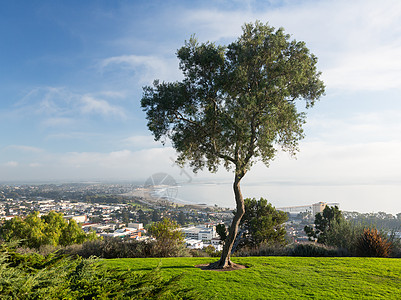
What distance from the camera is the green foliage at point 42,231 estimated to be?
2016 centimetres

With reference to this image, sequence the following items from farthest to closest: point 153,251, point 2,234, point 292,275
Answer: point 2,234, point 153,251, point 292,275

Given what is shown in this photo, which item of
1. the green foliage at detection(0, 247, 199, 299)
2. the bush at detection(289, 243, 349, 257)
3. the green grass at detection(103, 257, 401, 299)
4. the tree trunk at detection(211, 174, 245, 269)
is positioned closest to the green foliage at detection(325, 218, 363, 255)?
the bush at detection(289, 243, 349, 257)

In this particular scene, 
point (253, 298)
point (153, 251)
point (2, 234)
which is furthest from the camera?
point (2, 234)

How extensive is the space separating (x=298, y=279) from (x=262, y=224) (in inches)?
532

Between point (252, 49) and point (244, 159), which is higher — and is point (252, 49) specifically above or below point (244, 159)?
above

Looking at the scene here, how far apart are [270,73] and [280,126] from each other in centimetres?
209

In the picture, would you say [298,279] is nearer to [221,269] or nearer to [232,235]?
[221,269]

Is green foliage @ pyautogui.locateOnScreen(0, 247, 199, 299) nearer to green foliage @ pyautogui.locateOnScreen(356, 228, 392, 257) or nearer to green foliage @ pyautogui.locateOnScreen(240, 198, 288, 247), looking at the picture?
green foliage @ pyautogui.locateOnScreen(356, 228, 392, 257)

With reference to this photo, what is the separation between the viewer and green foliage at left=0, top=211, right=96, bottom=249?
66.1 ft

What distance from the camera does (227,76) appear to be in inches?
408

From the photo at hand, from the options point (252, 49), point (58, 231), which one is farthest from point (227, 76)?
point (58, 231)

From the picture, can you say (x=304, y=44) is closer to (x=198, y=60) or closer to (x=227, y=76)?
(x=227, y=76)

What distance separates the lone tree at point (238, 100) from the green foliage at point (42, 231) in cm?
1465

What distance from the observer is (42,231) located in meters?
22.0
